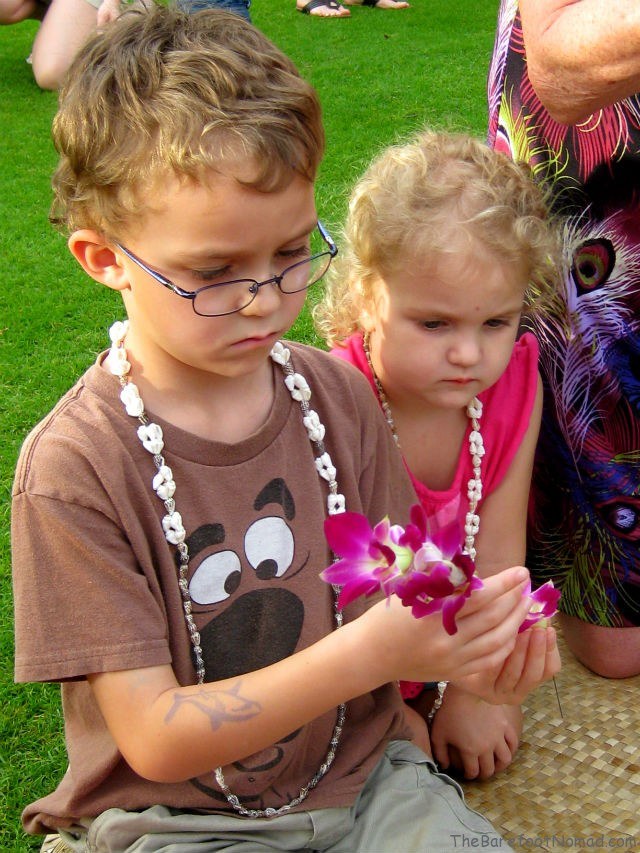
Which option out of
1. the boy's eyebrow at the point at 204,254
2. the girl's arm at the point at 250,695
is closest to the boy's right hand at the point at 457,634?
the girl's arm at the point at 250,695

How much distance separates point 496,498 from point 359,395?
0.47m

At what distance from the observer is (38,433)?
1418 mm

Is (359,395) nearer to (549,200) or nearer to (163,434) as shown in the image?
(163,434)

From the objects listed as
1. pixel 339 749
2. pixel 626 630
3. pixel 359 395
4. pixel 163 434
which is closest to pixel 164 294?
pixel 163 434

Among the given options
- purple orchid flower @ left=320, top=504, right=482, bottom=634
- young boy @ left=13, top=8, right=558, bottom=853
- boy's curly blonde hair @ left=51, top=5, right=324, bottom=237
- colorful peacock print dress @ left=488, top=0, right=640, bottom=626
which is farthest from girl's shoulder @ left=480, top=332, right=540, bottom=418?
purple orchid flower @ left=320, top=504, right=482, bottom=634

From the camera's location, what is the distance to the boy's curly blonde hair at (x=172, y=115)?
136 centimetres

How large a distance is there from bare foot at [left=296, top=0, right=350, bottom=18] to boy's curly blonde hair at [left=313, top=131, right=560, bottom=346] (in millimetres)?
7753

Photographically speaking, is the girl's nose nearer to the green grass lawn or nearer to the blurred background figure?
the green grass lawn

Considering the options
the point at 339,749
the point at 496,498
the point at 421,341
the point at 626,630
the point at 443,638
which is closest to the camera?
the point at 443,638

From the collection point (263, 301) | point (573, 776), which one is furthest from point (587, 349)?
point (263, 301)

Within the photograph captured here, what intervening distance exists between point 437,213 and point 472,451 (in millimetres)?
461

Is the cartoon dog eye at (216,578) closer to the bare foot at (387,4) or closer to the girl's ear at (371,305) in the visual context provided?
the girl's ear at (371,305)

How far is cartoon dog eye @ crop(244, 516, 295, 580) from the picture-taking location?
1549 mm

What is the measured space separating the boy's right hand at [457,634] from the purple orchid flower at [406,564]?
0.16 m
